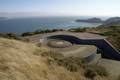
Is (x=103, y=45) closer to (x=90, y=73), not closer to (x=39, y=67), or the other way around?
(x=90, y=73)

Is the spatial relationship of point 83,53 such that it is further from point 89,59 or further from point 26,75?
point 26,75

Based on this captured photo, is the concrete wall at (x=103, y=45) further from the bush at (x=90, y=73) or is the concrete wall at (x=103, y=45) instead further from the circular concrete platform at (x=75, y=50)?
the bush at (x=90, y=73)

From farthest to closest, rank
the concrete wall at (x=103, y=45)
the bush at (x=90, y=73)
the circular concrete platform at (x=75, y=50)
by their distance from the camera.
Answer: the concrete wall at (x=103, y=45) < the circular concrete platform at (x=75, y=50) < the bush at (x=90, y=73)

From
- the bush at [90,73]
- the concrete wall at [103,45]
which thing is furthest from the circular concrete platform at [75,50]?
the bush at [90,73]

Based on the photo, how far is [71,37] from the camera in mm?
24172

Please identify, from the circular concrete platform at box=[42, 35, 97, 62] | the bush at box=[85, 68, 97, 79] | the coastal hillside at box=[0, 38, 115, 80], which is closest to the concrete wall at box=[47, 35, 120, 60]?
the circular concrete platform at box=[42, 35, 97, 62]

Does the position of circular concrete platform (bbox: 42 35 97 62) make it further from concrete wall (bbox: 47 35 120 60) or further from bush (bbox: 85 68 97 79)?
bush (bbox: 85 68 97 79)

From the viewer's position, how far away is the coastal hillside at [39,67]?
9.60 m

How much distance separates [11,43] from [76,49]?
6810 millimetres

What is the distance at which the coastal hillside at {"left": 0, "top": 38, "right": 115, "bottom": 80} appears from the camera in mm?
9602

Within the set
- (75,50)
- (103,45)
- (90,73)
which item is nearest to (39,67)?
(90,73)

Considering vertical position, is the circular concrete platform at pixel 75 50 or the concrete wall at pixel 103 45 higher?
the circular concrete platform at pixel 75 50

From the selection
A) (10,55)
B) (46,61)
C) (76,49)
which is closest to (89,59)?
(76,49)

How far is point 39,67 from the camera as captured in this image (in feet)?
36.0
